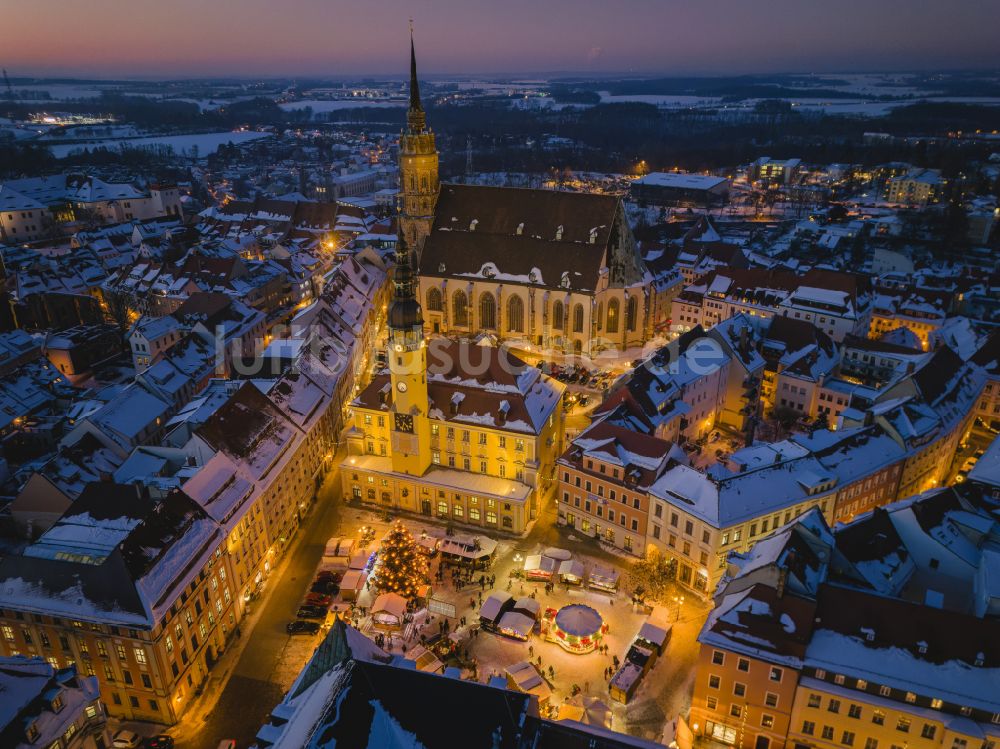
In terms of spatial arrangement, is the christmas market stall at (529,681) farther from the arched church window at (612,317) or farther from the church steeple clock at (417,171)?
the church steeple clock at (417,171)

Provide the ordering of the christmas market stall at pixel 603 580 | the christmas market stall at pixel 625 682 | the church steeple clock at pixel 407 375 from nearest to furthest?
the christmas market stall at pixel 625 682 < the christmas market stall at pixel 603 580 < the church steeple clock at pixel 407 375

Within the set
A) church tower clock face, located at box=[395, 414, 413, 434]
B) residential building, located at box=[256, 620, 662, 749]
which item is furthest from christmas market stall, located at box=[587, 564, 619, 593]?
residential building, located at box=[256, 620, 662, 749]

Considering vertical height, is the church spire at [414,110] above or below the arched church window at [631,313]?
above

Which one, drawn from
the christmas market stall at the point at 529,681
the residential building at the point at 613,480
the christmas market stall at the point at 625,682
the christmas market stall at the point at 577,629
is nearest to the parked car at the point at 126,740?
the christmas market stall at the point at 529,681

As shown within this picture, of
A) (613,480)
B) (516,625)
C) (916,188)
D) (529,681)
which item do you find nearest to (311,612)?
(516,625)

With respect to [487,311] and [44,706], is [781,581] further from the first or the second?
[487,311]

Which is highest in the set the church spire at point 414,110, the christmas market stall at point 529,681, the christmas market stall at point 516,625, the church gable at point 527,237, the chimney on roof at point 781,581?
the church spire at point 414,110

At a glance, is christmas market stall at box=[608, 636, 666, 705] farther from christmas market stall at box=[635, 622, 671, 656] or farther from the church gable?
the church gable
